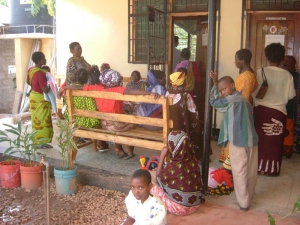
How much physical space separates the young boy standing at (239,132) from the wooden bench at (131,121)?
0.60 meters

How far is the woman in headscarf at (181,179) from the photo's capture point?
11.1 feet

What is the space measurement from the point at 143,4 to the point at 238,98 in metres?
4.04

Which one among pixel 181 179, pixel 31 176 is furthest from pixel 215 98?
pixel 31 176

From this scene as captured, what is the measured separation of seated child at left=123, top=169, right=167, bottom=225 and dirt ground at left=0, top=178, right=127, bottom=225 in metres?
0.87

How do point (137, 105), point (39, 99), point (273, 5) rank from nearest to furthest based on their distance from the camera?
point (137, 105) → point (39, 99) → point (273, 5)

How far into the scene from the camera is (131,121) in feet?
13.6

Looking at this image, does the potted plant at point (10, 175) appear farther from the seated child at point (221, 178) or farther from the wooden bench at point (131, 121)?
the seated child at point (221, 178)

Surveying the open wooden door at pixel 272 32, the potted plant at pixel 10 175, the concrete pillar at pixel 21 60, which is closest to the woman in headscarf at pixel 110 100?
the potted plant at pixel 10 175

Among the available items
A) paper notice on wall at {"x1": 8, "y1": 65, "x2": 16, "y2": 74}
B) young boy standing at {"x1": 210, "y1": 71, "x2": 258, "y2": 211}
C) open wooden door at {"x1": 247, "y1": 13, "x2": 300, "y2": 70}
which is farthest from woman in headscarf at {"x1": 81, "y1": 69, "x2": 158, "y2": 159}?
paper notice on wall at {"x1": 8, "y1": 65, "x2": 16, "y2": 74}

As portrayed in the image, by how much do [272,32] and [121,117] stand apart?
322cm

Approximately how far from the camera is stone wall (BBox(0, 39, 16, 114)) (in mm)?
12891

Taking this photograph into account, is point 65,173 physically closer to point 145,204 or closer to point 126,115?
point 126,115

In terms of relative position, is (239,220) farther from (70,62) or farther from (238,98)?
(70,62)

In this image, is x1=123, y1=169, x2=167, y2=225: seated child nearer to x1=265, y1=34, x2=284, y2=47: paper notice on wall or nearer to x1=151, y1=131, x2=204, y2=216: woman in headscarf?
x1=151, y1=131, x2=204, y2=216: woman in headscarf
